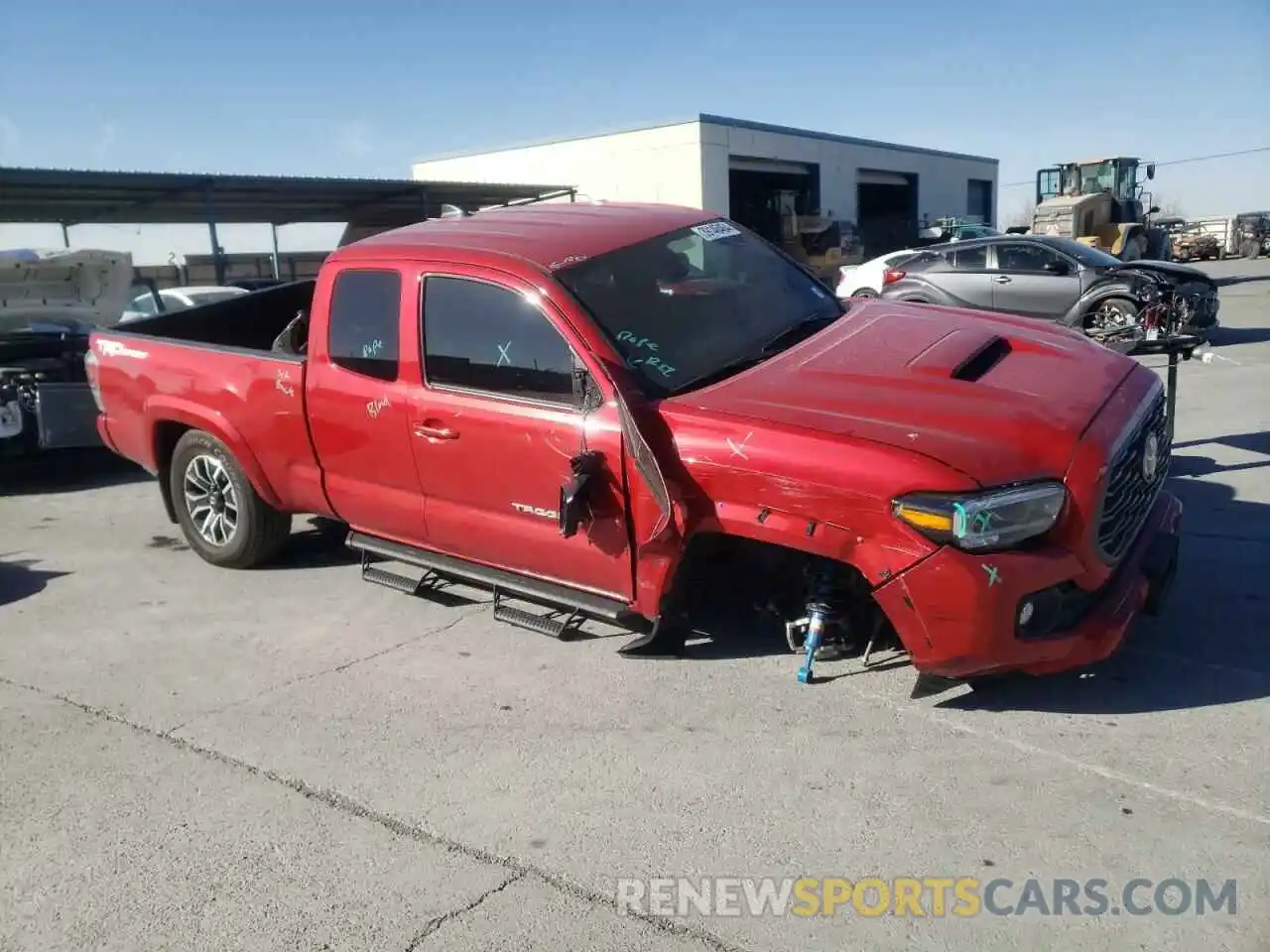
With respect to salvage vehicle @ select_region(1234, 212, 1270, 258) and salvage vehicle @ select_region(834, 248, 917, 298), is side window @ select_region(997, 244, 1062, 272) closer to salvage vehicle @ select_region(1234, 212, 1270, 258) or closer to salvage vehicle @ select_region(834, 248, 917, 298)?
salvage vehicle @ select_region(834, 248, 917, 298)

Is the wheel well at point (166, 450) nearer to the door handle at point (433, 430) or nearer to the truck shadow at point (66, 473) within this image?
the door handle at point (433, 430)

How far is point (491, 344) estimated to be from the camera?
4402mm

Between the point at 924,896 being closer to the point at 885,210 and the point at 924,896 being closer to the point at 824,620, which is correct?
the point at 824,620

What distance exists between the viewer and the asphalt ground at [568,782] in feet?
9.16

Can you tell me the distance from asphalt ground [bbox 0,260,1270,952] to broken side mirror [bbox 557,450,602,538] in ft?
2.36

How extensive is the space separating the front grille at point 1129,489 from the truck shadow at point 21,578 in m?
5.45

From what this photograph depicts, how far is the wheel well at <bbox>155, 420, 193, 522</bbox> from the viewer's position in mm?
6047

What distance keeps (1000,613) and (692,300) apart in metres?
1.92

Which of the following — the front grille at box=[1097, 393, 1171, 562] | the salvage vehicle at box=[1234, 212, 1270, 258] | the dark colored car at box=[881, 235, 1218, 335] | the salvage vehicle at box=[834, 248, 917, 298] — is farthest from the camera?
the salvage vehicle at box=[1234, 212, 1270, 258]

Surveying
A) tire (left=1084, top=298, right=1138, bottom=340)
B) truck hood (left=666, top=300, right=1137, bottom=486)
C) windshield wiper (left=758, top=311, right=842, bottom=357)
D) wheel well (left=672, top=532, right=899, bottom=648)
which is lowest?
wheel well (left=672, top=532, right=899, bottom=648)

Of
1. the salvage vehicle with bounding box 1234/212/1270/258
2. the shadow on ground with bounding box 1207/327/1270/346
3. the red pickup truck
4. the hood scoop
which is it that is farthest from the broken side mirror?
the salvage vehicle with bounding box 1234/212/1270/258

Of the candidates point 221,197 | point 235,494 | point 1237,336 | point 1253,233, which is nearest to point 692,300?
point 235,494

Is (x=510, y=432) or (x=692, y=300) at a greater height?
(x=692, y=300)

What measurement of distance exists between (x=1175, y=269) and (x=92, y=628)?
12.4 m
